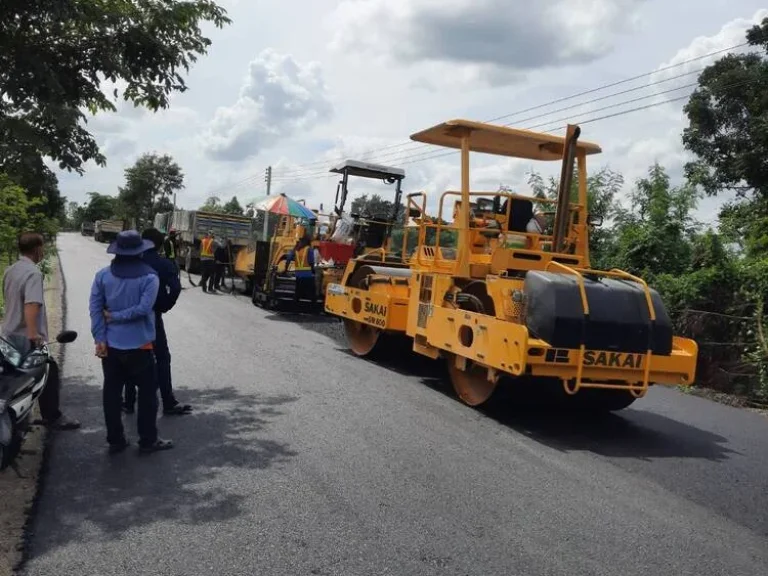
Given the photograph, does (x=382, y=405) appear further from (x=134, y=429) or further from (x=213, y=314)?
(x=213, y=314)

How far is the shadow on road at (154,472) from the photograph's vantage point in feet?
14.1

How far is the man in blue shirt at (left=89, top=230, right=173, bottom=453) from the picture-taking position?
5.43m

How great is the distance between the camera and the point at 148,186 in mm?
66875

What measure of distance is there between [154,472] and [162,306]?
66.0 inches

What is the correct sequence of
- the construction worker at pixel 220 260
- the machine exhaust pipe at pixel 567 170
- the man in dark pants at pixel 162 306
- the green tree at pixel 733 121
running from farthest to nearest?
the green tree at pixel 733 121 < the construction worker at pixel 220 260 < the machine exhaust pipe at pixel 567 170 < the man in dark pants at pixel 162 306

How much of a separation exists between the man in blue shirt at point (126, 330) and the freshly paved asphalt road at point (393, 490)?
0.28 m

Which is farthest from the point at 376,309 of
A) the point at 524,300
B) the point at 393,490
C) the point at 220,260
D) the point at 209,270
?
the point at 220,260

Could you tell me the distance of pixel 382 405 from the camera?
7.46 m

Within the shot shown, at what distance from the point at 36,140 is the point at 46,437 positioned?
7.66 feet

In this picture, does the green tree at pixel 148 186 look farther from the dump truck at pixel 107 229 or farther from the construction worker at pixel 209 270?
the construction worker at pixel 209 270

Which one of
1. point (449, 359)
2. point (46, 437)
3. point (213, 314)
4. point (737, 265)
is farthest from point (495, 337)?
point (213, 314)

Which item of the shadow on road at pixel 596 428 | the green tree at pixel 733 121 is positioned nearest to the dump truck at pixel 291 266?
the shadow on road at pixel 596 428

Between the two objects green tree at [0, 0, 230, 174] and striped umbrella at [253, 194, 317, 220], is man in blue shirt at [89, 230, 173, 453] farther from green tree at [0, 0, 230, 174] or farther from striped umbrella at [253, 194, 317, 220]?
striped umbrella at [253, 194, 317, 220]

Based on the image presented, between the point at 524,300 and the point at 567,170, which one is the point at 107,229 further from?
the point at 524,300
